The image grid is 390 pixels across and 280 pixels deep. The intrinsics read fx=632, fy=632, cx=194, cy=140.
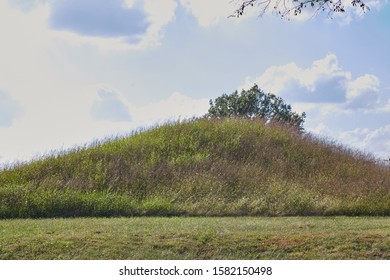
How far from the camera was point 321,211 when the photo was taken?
57.0 ft

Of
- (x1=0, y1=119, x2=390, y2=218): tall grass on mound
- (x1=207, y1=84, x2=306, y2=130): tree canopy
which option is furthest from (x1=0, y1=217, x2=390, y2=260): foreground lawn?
(x1=207, y1=84, x2=306, y2=130): tree canopy

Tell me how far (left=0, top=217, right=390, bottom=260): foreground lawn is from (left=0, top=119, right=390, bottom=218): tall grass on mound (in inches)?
151

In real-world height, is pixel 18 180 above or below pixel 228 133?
below

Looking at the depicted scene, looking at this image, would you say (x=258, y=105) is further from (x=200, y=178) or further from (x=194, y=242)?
(x=194, y=242)

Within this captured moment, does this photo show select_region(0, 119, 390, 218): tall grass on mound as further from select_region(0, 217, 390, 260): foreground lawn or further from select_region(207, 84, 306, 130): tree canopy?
select_region(207, 84, 306, 130): tree canopy

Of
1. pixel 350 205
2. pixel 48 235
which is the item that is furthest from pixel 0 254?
pixel 350 205

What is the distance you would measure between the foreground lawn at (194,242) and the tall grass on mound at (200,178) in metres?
3.85

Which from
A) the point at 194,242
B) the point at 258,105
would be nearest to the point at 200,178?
the point at 194,242

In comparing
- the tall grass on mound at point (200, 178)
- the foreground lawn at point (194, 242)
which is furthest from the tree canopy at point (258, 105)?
the foreground lawn at point (194, 242)

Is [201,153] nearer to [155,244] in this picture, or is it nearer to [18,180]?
[18,180]

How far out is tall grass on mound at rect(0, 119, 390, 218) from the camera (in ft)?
56.2

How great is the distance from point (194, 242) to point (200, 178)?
7.68 m

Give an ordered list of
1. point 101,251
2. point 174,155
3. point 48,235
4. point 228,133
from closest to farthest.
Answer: point 101,251 → point 48,235 → point 174,155 → point 228,133

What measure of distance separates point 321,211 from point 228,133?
22.9 feet
